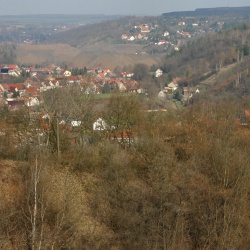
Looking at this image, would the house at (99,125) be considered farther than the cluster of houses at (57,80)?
No

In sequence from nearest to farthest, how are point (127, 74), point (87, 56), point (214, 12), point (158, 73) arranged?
point (158, 73) < point (127, 74) < point (87, 56) < point (214, 12)

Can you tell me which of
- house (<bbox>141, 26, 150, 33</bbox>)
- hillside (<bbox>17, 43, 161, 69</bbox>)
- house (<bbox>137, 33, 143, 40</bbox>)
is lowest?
hillside (<bbox>17, 43, 161, 69</bbox>)

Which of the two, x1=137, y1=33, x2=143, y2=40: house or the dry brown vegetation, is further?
x1=137, y1=33, x2=143, y2=40: house

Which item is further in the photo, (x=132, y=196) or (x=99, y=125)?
(x=99, y=125)

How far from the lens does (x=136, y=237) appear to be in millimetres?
6695

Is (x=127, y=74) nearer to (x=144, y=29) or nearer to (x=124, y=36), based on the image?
(x=124, y=36)

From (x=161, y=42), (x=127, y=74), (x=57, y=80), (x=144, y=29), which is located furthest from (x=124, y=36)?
(x=57, y=80)

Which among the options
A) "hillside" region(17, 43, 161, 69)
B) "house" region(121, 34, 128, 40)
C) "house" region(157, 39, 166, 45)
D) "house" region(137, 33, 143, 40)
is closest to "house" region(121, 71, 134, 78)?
"hillside" region(17, 43, 161, 69)

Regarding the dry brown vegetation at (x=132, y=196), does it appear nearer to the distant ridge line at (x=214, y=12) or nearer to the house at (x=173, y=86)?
the house at (x=173, y=86)

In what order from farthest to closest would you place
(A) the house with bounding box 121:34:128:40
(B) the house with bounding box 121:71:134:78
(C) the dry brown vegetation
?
(A) the house with bounding box 121:34:128:40
(B) the house with bounding box 121:71:134:78
(C) the dry brown vegetation

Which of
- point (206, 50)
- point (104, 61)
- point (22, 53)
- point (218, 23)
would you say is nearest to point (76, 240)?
point (206, 50)

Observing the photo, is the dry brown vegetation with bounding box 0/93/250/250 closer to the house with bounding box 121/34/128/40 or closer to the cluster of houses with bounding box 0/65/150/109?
the cluster of houses with bounding box 0/65/150/109

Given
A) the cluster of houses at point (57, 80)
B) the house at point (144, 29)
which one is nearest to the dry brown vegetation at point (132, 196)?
the cluster of houses at point (57, 80)

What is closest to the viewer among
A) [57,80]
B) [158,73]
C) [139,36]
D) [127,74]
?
[57,80]
